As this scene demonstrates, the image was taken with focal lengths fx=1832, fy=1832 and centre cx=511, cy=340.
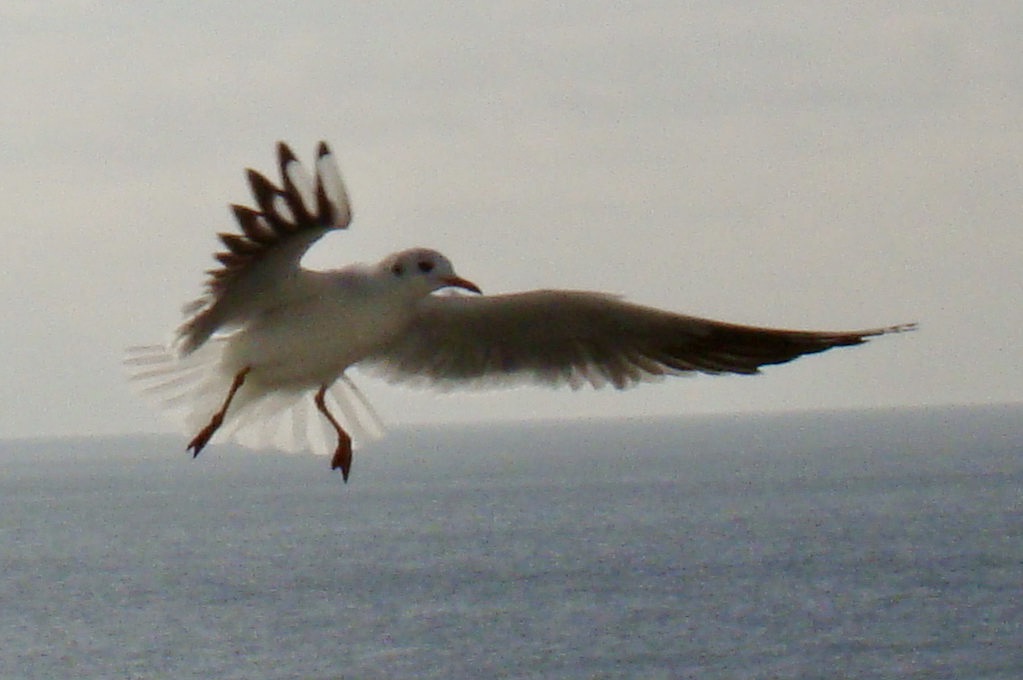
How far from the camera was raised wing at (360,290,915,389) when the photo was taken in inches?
366

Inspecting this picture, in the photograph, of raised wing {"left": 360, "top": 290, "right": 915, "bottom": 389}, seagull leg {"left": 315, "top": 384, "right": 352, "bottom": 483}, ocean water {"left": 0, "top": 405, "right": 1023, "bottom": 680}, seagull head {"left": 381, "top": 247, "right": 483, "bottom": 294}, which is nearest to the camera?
seagull head {"left": 381, "top": 247, "right": 483, "bottom": 294}

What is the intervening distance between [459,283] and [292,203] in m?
0.94

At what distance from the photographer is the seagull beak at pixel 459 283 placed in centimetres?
776

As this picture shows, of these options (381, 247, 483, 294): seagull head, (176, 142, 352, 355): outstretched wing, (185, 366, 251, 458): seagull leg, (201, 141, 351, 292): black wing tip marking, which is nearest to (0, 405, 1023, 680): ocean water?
(185, 366, 251, 458): seagull leg

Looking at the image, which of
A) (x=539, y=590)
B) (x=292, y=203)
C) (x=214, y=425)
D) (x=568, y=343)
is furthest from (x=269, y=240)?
(x=539, y=590)

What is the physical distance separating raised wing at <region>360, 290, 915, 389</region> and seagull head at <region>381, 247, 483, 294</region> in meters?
1.45

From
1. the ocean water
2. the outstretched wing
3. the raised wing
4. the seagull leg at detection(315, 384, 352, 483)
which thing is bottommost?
the ocean water

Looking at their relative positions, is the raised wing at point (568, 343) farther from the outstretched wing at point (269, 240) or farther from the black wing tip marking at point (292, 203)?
the black wing tip marking at point (292, 203)

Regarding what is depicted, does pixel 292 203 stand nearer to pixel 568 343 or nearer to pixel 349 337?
pixel 349 337

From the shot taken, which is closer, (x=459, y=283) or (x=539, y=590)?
(x=459, y=283)

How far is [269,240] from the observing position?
7.57m

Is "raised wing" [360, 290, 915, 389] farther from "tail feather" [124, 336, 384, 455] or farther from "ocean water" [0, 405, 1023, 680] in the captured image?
"ocean water" [0, 405, 1023, 680]

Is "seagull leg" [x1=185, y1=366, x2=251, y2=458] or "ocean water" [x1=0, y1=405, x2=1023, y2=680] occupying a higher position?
"seagull leg" [x1=185, y1=366, x2=251, y2=458]

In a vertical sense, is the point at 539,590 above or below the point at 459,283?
below
